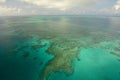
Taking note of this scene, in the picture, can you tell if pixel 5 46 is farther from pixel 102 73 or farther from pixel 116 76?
pixel 116 76

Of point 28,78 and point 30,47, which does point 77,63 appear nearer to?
point 28,78

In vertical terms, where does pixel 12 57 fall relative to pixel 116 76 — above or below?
above

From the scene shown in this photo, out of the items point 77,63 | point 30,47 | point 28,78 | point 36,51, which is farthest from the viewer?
point 30,47

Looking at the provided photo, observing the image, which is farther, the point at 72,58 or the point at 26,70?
the point at 72,58

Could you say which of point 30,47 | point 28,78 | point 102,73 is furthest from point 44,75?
point 30,47

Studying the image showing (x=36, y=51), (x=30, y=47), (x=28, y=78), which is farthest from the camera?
(x=30, y=47)

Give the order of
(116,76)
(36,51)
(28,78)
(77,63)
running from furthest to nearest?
(36,51) → (77,63) → (116,76) → (28,78)

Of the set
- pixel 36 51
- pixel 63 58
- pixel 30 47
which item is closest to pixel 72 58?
pixel 63 58

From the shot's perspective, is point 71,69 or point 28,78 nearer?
point 28,78

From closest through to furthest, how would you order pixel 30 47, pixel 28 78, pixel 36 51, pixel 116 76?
pixel 28 78 → pixel 116 76 → pixel 36 51 → pixel 30 47
